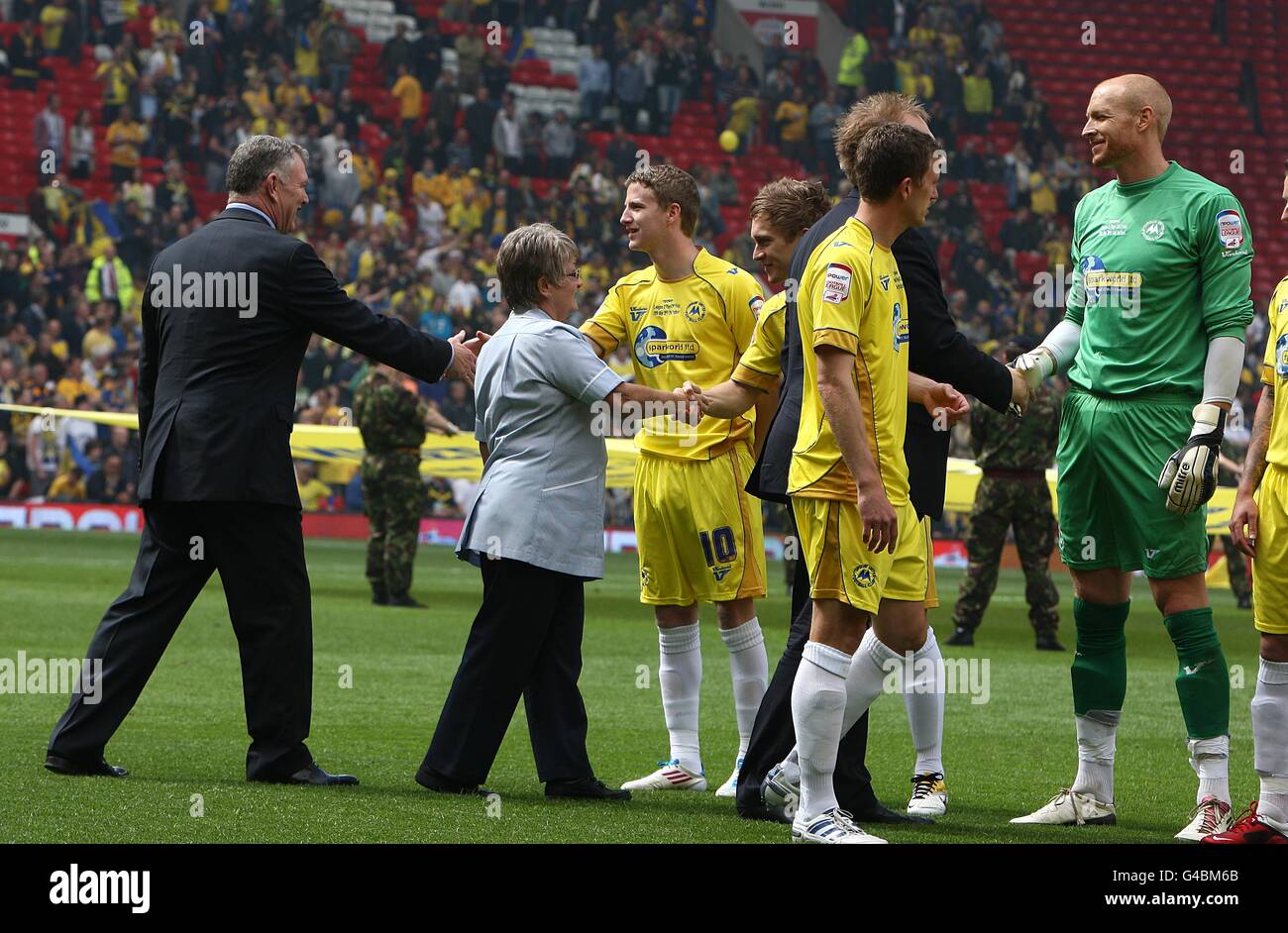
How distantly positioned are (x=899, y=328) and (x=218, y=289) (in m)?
2.36

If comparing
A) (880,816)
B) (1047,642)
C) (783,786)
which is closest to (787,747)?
(783,786)

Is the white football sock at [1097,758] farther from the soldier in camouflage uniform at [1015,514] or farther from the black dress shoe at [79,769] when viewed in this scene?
the soldier in camouflage uniform at [1015,514]

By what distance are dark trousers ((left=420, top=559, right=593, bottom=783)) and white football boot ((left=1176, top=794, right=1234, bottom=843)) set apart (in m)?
1.94

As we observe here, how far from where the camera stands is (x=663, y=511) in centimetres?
612

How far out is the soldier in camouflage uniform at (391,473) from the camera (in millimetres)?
13625

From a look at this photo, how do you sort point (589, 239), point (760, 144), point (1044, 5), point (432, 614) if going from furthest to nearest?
point (1044, 5)
point (760, 144)
point (589, 239)
point (432, 614)

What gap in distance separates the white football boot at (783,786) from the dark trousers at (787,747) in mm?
178

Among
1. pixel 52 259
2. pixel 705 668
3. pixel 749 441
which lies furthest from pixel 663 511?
pixel 52 259

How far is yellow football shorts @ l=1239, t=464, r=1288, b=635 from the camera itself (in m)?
4.89

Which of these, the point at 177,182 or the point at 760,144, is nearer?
the point at 177,182

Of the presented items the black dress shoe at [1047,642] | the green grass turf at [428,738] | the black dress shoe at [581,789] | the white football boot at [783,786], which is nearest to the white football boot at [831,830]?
the green grass turf at [428,738]

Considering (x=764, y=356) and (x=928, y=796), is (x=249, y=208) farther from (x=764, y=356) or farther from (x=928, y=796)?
(x=928, y=796)

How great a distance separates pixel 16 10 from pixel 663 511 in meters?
24.7

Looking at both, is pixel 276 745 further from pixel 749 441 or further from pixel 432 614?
pixel 432 614
